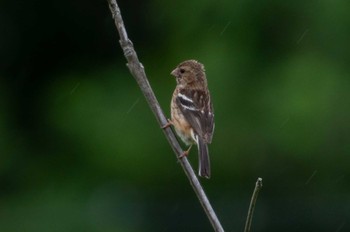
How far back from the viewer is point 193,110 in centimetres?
625

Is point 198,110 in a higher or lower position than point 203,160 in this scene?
higher

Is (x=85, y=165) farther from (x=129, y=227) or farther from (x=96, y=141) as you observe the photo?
(x=129, y=227)

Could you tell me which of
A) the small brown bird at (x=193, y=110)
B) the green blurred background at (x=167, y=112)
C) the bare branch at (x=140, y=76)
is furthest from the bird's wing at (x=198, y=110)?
the green blurred background at (x=167, y=112)

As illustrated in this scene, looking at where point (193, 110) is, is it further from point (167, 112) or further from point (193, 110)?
point (167, 112)

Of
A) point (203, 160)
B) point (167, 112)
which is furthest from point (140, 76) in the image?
point (167, 112)

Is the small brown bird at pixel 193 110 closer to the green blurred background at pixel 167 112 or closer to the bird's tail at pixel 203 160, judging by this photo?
the bird's tail at pixel 203 160

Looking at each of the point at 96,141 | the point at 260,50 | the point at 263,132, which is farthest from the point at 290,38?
the point at 96,141

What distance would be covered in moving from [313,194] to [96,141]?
215 centimetres

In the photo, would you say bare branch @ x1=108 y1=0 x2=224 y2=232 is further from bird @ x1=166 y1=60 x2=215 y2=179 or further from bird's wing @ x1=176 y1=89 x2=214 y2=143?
bird's wing @ x1=176 y1=89 x2=214 y2=143

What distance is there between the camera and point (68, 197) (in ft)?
35.7

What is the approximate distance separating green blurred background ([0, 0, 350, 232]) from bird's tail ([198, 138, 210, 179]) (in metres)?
3.86

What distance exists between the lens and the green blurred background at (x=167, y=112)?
10547 millimetres

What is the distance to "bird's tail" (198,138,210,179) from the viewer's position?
5.54 m

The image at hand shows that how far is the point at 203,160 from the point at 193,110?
604 mm
